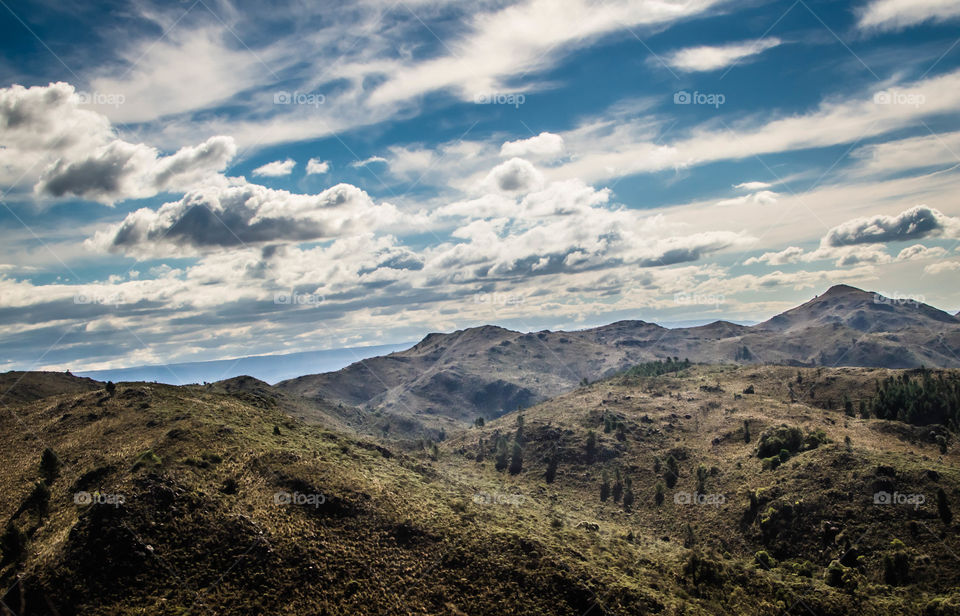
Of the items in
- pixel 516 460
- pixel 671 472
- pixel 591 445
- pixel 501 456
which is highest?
pixel 591 445

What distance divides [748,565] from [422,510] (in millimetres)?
50691

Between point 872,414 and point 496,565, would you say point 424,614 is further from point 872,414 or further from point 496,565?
point 872,414

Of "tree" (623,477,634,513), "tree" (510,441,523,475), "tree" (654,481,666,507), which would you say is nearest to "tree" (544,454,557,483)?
"tree" (510,441,523,475)

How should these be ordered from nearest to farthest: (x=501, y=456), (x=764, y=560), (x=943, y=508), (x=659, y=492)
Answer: (x=943, y=508)
(x=764, y=560)
(x=659, y=492)
(x=501, y=456)

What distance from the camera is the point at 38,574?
129ft

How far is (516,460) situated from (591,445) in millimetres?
23234

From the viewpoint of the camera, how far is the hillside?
42.8 metres

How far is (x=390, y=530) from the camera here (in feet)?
180

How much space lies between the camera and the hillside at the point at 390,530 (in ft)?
140

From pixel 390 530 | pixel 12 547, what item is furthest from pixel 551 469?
pixel 12 547

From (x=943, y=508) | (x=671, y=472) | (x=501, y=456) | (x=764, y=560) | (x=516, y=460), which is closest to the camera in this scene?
(x=943, y=508)

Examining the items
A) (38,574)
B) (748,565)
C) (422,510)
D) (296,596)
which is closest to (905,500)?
(748,565)

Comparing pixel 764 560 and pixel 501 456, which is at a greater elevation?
pixel 501 456

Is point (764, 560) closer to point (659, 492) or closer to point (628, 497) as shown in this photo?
point (659, 492)
